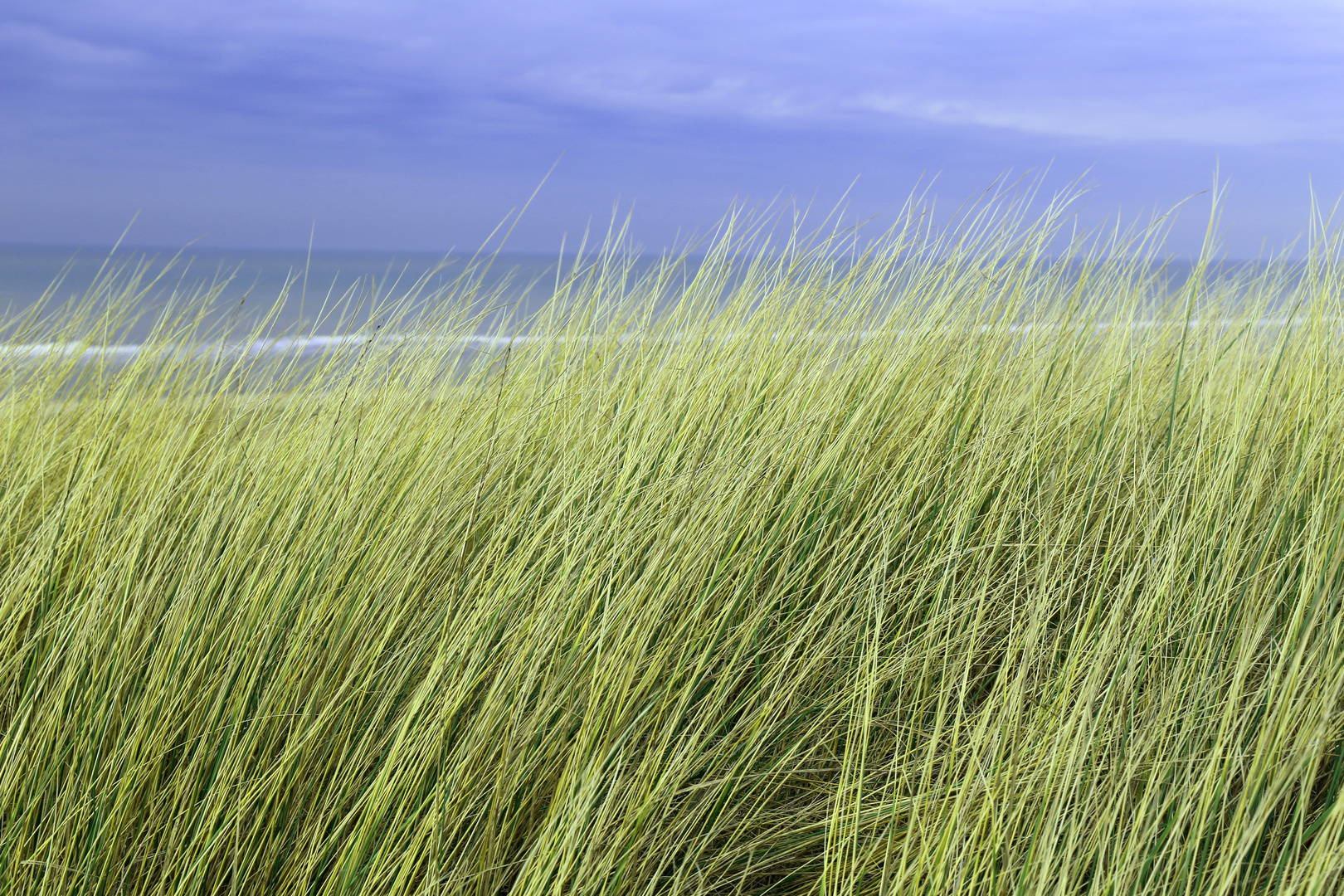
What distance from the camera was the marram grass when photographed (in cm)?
101

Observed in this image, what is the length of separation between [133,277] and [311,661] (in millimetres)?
2126

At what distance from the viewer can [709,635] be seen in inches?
52.5

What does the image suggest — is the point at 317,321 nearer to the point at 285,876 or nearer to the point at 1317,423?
the point at 285,876

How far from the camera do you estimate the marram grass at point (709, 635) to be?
3.33ft

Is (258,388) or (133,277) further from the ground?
(133,277)

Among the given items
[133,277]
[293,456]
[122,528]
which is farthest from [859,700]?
[133,277]

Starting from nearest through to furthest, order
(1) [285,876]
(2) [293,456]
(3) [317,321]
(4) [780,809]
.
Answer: (1) [285,876] → (4) [780,809] → (2) [293,456] → (3) [317,321]

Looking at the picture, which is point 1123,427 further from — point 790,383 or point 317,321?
point 317,321

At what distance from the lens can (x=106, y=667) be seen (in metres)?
1.26

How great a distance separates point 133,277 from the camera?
9.10 feet

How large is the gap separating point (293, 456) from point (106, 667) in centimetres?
59

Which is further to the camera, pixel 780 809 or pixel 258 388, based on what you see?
pixel 258 388

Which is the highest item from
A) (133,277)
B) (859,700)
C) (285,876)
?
(133,277)

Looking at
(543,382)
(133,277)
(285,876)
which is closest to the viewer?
(285,876)
